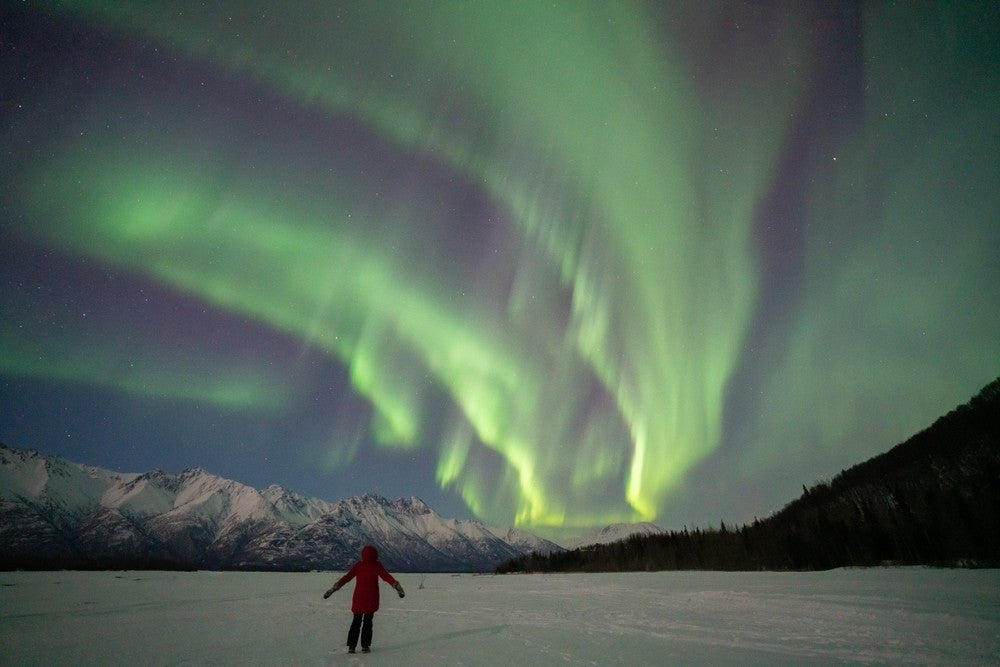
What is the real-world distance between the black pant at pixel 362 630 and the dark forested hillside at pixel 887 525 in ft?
132

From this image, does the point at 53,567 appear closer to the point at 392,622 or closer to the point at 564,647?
the point at 392,622

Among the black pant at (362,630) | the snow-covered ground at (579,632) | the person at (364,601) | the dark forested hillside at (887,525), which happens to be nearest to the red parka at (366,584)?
the person at (364,601)

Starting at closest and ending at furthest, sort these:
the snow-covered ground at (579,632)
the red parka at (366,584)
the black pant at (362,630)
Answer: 1. the snow-covered ground at (579,632)
2. the black pant at (362,630)
3. the red parka at (366,584)

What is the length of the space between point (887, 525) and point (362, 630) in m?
51.5

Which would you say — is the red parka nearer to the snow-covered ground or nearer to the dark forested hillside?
the snow-covered ground

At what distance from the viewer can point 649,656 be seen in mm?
9656

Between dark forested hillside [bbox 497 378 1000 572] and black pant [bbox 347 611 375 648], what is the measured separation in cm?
4037

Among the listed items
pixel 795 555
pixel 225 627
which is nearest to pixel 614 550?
pixel 795 555

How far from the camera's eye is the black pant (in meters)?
10.8

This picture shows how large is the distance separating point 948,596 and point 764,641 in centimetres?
1114

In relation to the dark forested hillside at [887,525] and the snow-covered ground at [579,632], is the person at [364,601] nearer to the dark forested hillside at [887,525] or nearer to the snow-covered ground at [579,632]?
the snow-covered ground at [579,632]

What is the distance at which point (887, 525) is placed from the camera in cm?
4362

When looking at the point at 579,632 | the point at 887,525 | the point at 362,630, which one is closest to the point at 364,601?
the point at 362,630

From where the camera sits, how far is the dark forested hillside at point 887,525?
36.8 metres
